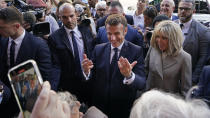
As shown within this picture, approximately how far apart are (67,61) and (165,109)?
1972 mm

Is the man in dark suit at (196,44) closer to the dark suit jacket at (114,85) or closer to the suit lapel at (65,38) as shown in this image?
the dark suit jacket at (114,85)

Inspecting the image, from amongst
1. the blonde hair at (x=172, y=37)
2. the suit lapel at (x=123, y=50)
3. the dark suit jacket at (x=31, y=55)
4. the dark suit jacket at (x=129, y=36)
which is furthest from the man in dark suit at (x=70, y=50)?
the blonde hair at (x=172, y=37)

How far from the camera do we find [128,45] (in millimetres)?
2379

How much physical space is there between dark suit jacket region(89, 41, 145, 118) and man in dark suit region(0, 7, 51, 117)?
52 centimetres

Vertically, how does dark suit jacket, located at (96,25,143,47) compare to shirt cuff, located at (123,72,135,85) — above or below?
above

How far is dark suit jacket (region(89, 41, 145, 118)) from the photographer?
2262 millimetres

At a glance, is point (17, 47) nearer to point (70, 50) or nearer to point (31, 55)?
point (31, 55)

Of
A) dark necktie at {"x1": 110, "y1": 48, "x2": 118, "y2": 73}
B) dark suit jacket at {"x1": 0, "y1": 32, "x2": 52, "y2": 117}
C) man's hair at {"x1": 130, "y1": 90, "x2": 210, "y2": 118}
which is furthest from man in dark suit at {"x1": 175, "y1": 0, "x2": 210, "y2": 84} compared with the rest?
man's hair at {"x1": 130, "y1": 90, "x2": 210, "y2": 118}

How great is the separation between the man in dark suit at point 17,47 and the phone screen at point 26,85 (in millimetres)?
1268

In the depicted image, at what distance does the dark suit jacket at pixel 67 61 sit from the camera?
2.77m

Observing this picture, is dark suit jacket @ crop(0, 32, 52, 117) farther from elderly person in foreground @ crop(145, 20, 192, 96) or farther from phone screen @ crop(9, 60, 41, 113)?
phone screen @ crop(9, 60, 41, 113)

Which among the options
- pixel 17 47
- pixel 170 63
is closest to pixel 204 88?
pixel 170 63

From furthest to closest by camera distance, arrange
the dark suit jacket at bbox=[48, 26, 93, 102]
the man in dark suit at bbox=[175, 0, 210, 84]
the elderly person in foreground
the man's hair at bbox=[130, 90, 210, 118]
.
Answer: the man in dark suit at bbox=[175, 0, 210, 84] → the dark suit jacket at bbox=[48, 26, 93, 102] → the elderly person in foreground → the man's hair at bbox=[130, 90, 210, 118]

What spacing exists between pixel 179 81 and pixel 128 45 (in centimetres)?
71
